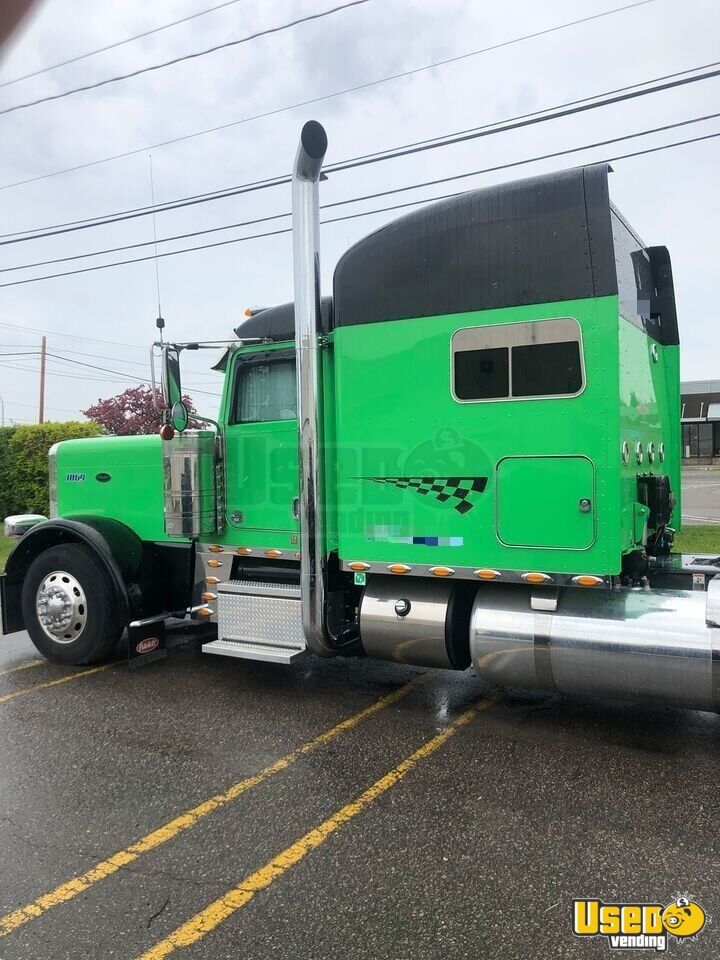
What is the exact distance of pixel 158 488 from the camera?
22.7 feet

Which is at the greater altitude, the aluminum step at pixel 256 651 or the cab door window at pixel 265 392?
the cab door window at pixel 265 392

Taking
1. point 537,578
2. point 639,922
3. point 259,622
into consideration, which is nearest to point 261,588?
point 259,622

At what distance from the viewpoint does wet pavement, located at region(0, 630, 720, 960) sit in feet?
10.1

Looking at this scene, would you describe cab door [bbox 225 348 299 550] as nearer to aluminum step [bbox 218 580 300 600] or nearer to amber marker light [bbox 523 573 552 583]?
aluminum step [bbox 218 580 300 600]

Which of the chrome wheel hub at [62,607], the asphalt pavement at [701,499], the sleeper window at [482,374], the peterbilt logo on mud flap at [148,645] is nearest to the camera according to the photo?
the sleeper window at [482,374]

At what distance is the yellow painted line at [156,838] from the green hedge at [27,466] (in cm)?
1676

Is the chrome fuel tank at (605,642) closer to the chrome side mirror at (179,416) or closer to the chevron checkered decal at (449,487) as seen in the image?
the chevron checkered decal at (449,487)

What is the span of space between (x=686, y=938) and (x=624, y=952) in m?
0.26

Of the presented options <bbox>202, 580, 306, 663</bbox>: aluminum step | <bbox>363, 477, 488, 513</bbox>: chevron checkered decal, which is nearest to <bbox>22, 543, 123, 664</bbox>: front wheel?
<bbox>202, 580, 306, 663</bbox>: aluminum step

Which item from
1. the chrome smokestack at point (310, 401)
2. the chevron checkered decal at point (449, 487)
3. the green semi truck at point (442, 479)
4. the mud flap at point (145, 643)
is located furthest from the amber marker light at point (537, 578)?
the mud flap at point (145, 643)

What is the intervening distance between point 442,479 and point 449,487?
74 mm

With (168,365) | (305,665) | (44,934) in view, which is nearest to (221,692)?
(305,665)

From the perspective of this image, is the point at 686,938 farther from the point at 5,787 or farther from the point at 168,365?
the point at 168,365

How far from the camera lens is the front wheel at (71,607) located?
647 cm
